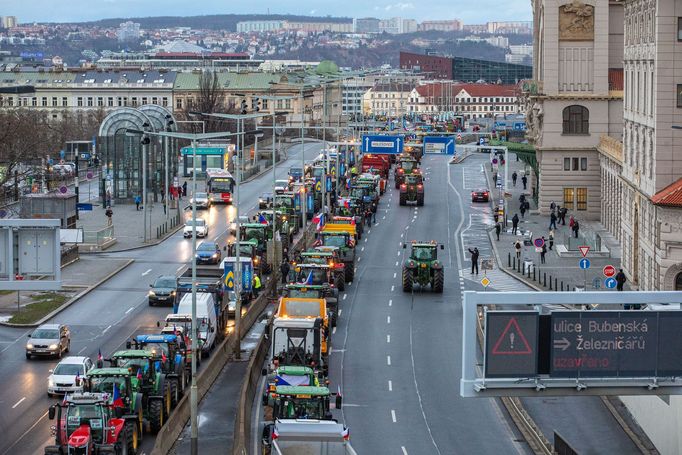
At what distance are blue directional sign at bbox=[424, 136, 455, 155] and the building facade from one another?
8.42 metres

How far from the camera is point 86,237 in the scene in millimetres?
91812

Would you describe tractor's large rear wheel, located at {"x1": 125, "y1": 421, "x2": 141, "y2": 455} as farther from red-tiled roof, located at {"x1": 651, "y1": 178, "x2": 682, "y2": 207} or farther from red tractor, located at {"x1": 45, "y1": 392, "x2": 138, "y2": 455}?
red-tiled roof, located at {"x1": 651, "y1": 178, "x2": 682, "y2": 207}

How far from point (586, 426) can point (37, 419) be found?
1674 centimetres

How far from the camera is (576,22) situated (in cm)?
10631

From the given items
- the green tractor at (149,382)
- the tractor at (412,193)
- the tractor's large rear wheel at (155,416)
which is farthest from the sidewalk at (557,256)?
the tractor's large rear wheel at (155,416)

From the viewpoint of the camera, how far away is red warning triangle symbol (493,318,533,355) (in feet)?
112

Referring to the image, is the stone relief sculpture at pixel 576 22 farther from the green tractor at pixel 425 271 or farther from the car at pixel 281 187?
the green tractor at pixel 425 271

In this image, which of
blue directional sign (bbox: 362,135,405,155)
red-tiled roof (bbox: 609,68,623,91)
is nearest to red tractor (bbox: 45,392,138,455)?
blue directional sign (bbox: 362,135,405,155)

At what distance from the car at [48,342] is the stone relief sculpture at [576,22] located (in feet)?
184

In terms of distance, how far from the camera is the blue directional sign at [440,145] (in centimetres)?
10106

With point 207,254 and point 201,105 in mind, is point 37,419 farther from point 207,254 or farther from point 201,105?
point 201,105

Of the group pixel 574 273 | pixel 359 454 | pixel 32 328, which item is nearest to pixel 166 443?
pixel 359 454

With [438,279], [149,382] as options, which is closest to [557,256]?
[438,279]

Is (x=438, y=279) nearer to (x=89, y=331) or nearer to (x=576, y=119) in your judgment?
(x=89, y=331)
